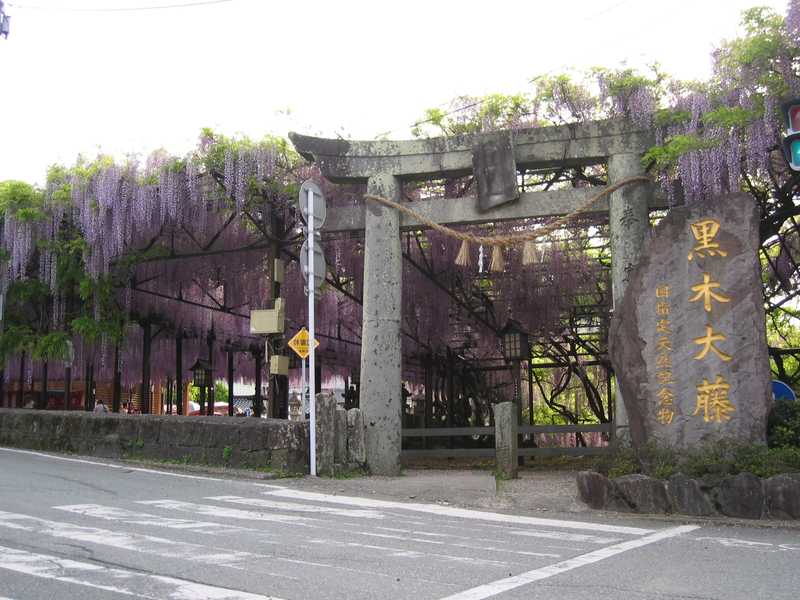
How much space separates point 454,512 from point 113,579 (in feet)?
14.5

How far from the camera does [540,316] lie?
737 inches

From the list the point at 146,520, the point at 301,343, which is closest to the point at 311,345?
the point at 301,343

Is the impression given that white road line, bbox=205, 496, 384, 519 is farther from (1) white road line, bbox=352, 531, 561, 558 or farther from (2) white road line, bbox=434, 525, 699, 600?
(2) white road line, bbox=434, 525, 699, 600

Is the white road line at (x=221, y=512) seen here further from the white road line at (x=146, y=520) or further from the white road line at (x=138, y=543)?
the white road line at (x=138, y=543)

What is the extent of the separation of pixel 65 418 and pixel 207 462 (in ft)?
12.6

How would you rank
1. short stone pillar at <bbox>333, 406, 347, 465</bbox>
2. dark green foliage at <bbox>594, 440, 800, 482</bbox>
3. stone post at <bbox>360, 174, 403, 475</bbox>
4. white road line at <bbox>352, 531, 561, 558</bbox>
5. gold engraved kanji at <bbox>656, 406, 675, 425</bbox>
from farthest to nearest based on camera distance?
stone post at <bbox>360, 174, 403, 475</bbox>
short stone pillar at <bbox>333, 406, 347, 465</bbox>
gold engraved kanji at <bbox>656, 406, 675, 425</bbox>
dark green foliage at <bbox>594, 440, 800, 482</bbox>
white road line at <bbox>352, 531, 561, 558</bbox>

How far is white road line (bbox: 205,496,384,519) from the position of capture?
7836 millimetres

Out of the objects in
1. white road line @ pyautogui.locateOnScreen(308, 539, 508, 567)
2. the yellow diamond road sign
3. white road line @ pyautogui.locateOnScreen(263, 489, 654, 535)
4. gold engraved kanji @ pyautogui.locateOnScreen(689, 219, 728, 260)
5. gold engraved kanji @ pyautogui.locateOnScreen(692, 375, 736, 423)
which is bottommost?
white road line @ pyautogui.locateOnScreen(263, 489, 654, 535)

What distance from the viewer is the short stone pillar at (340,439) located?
10.9m

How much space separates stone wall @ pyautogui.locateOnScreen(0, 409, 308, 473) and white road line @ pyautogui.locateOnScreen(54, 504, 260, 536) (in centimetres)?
333

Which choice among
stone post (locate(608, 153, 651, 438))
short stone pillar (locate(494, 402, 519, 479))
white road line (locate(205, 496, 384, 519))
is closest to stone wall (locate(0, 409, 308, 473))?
white road line (locate(205, 496, 384, 519))

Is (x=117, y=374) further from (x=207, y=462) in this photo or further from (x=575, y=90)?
(x=575, y=90)

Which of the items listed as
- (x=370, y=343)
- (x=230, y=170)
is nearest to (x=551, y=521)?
(x=370, y=343)

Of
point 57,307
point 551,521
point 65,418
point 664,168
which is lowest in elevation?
point 551,521
